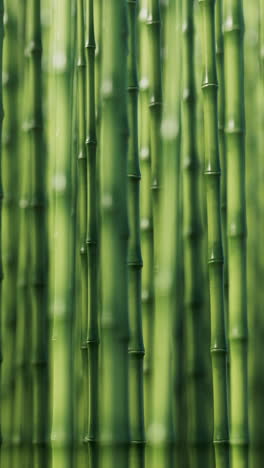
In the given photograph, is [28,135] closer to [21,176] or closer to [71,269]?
[21,176]

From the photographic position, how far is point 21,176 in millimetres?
1178

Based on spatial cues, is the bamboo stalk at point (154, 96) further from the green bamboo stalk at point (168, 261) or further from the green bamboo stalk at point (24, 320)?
the green bamboo stalk at point (168, 261)

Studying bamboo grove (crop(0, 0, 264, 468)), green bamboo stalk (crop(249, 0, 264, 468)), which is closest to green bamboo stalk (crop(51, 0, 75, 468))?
bamboo grove (crop(0, 0, 264, 468))

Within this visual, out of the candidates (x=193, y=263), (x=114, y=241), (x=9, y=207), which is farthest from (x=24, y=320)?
(x=114, y=241)

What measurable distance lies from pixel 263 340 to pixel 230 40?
1.64 ft

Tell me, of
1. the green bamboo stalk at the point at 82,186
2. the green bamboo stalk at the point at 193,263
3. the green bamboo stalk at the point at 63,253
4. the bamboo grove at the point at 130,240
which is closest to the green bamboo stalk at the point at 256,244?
the bamboo grove at the point at 130,240

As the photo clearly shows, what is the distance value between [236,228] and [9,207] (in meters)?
0.42

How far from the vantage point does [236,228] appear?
0.89 metres

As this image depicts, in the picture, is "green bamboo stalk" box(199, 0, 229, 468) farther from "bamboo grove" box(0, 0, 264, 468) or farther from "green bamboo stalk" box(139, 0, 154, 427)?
"green bamboo stalk" box(139, 0, 154, 427)

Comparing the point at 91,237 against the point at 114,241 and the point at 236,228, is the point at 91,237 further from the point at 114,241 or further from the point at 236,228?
the point at 114,241

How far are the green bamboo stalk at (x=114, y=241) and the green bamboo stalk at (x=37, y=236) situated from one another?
1.33 feet

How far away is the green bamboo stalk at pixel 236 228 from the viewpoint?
869 millimetres

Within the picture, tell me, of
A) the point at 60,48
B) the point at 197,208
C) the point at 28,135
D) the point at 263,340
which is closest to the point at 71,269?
the point at 60,48

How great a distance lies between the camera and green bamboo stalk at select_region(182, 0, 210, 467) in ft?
2.94
